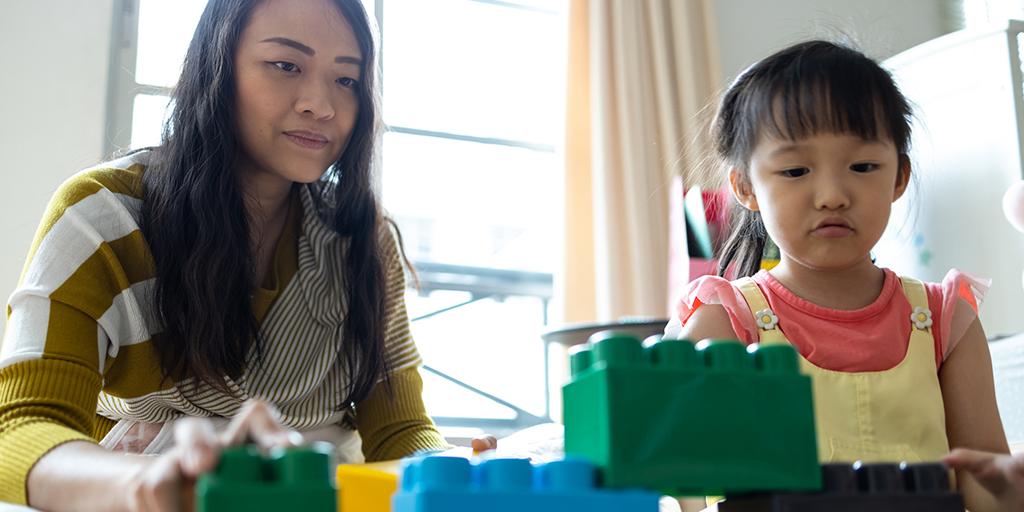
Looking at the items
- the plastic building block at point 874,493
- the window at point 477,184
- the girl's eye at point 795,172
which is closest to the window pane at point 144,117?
the window at point 477,184

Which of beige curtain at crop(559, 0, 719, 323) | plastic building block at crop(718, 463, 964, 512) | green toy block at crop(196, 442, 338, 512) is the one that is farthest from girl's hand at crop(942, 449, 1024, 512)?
beige curtain at crop(559, 0, 719, 323)

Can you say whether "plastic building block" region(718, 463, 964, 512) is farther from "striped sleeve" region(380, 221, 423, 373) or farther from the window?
the window

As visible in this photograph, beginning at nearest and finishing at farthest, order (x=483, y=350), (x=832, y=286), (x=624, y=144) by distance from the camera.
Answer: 1. (x=832, y=286)
2. (x=624, y=144)
3. (x=483, y=350)

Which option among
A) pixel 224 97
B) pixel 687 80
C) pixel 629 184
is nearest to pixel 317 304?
pixel 224 97

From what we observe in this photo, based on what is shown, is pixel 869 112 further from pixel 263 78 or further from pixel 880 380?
pixel 263 78

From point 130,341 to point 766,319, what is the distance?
678 millimetres

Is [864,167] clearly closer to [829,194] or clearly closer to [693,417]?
[829,194]

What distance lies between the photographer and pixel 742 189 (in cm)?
113

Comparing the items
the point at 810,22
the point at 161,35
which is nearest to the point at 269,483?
the point at 161,35

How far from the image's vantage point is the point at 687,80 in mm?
3043

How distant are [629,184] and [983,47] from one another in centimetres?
95

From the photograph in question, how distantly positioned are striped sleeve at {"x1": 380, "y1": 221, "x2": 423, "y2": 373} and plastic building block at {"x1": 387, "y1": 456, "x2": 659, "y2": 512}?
33.8 inches

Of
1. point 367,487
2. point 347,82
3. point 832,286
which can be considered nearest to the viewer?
point 367,487

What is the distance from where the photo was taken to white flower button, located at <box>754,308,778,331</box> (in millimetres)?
1052
